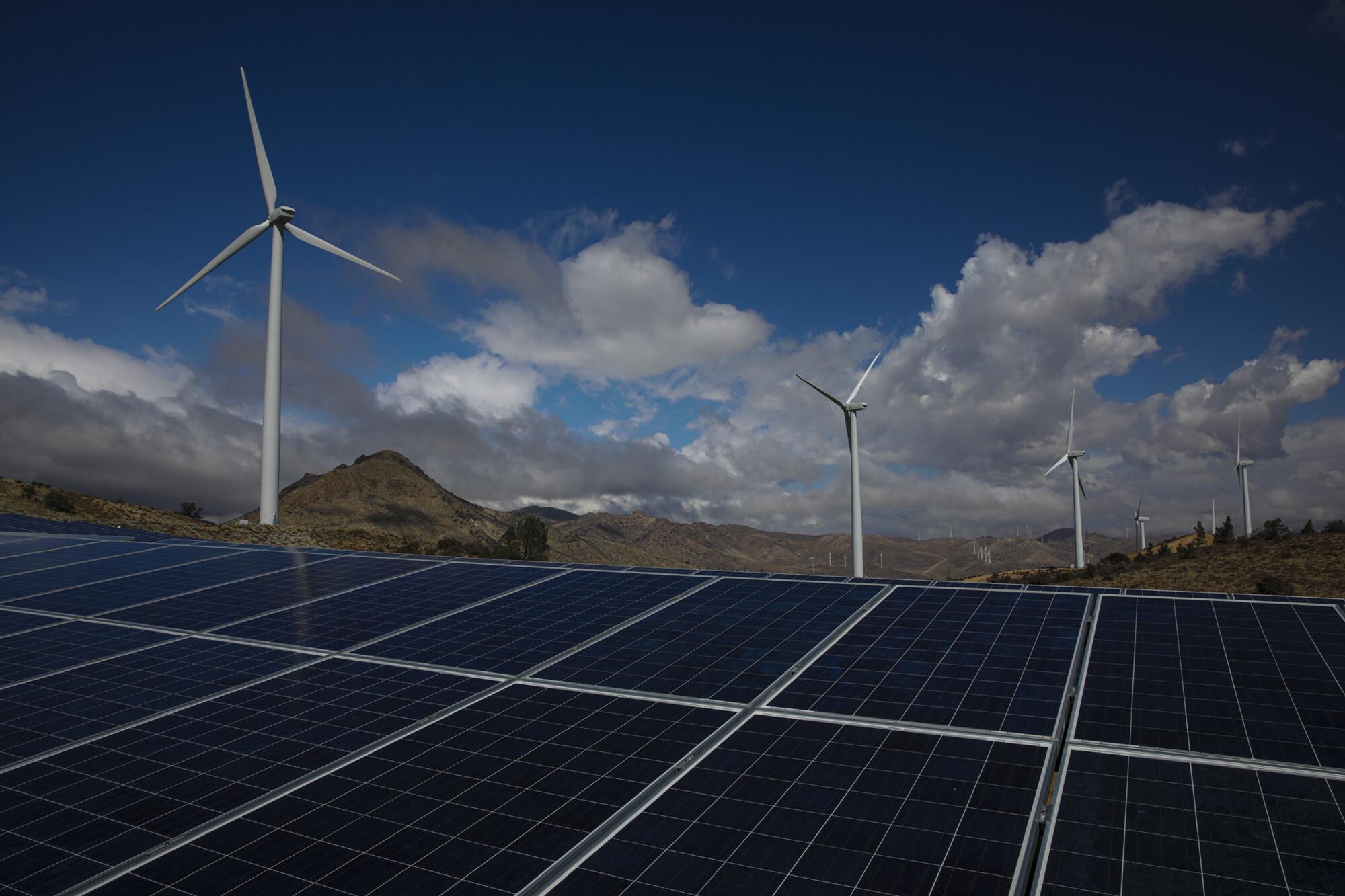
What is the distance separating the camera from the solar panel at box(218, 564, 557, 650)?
22.0 meters

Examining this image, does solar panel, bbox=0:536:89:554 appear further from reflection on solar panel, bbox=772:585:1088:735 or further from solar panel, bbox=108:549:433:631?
reflection on solar panel, bbox=772:585:1088:735

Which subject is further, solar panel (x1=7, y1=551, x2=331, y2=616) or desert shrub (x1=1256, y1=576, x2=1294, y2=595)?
desert shrub (x1=1256, y1=576, x2=1294, y2=595)

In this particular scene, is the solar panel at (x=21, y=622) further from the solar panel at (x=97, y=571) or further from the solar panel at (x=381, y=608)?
the solar panel at (x=381, y=608)

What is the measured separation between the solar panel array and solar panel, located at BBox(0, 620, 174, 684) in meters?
0.14

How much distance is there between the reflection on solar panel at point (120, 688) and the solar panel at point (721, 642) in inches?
310

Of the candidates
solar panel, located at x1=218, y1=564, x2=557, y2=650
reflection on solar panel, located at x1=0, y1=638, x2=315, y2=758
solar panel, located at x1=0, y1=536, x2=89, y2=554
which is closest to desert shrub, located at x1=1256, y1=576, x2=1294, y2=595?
solar panel, located at x1=218, y1=564, x2=557, y2=650

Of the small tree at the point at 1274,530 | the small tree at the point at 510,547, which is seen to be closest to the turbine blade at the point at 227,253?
the small tree at the point at 510,547

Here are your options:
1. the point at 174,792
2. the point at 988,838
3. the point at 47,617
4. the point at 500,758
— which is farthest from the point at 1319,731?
the point at 47,617

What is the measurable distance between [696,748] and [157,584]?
2631 cm

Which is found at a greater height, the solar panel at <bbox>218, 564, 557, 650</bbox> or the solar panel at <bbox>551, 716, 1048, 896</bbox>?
the solar panel at <bbox>218, 564, 557, 650</bbox>

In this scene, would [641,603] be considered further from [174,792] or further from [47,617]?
[47,617]

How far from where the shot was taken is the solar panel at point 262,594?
24.6 metres

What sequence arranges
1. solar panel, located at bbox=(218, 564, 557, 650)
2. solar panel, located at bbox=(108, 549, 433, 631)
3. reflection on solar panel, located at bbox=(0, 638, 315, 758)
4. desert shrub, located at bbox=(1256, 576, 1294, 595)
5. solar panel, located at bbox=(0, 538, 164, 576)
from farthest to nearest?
desert shrub, located at bbox=(1256, 576, 1294, 595) → solar panel, located at bbox=(0, 538, 164, 576) → solar panel, located at bbox=(108, 549, 433, 631) → solar panel, located at bbox=(218, 564, 557, 650) → reflection on solar panel, located at bbox=(0, 638, 315, 758)

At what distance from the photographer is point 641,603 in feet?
80.7
